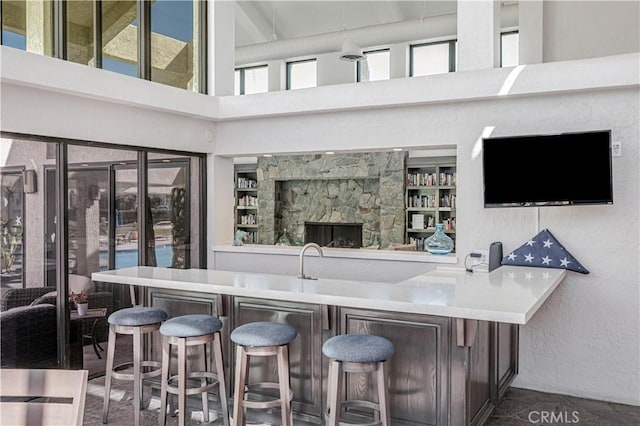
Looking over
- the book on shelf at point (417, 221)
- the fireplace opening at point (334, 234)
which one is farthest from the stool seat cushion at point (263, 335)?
the fireplace opening at point (334, 234)

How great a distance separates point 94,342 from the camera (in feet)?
15.1

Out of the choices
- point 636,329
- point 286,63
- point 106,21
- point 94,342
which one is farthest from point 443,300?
point 286,63

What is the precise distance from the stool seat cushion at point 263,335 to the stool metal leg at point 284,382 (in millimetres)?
54

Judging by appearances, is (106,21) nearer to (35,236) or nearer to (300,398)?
(35,236)

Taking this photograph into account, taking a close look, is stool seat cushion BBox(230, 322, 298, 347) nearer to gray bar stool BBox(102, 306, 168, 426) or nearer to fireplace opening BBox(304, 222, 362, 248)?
gray bar stool BBox(102, 306, 168, 426)

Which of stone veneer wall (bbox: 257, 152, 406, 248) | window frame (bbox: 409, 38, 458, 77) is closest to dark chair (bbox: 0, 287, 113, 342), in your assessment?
stone veneer wall (bbox: 257, 152, 406, 248)

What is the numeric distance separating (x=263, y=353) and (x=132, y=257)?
8.40 feet

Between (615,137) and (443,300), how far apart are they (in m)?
2.29

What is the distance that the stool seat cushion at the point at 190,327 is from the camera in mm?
3223

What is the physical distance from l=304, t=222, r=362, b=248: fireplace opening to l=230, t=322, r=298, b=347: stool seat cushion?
7.03 metres

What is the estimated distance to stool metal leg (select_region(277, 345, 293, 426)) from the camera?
119 inches

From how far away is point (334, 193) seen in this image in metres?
10.3

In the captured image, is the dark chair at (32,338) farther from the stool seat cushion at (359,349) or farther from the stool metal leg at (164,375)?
the stool seat cushion at (359,349)

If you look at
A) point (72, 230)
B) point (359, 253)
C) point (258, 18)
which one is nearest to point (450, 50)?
point (258, 18)
